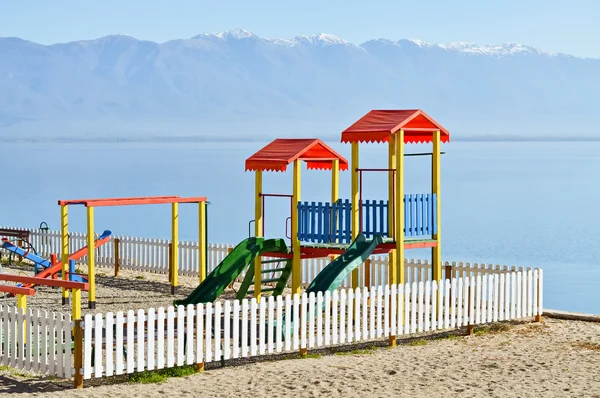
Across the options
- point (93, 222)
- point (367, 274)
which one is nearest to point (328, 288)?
point (367, 274)

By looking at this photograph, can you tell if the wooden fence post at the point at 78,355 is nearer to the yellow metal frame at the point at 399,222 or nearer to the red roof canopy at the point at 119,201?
the yellow metal frame at the point at 399,222

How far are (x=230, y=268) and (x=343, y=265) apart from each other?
2.30 metres

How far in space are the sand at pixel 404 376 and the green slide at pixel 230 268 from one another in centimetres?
322

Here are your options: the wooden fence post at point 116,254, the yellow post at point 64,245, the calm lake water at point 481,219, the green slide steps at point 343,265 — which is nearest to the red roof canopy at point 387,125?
the green slide steps at point 343,265

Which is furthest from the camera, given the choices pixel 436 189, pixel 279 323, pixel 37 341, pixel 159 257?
pixel 159 257

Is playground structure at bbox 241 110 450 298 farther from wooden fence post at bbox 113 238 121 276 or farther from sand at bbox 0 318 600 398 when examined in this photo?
wooden fence post at bbox 113 238 121 276

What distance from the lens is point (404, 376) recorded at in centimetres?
1387

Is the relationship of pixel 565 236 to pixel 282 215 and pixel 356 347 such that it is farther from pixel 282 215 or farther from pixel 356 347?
pixel 356 347

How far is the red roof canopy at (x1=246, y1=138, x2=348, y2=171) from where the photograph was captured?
773 inches

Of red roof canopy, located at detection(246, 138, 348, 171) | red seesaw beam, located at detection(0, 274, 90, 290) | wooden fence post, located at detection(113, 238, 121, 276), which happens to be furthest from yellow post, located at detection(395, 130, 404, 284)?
wooden fence post, located at detection(113, 238, 121, 276)

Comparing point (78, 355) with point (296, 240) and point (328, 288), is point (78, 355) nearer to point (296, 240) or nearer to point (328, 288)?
point (328, 288)

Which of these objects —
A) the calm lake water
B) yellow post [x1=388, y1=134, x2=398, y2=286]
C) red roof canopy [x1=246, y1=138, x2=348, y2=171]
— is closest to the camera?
yellow post [x1=388, y1=134, x2=398, y2=286]

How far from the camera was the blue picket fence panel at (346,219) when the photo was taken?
19438 millimetres

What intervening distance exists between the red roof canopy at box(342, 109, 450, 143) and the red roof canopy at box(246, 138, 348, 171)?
937 mm
